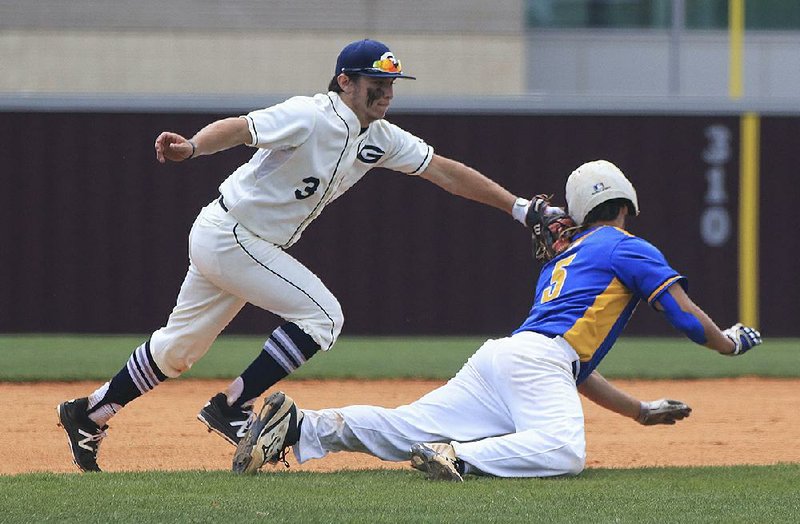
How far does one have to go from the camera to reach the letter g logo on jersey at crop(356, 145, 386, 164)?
5992mm

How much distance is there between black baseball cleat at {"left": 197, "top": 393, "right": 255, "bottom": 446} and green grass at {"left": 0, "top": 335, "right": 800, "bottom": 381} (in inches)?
173

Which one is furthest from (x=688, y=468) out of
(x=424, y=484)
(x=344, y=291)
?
(x=344, y=291)

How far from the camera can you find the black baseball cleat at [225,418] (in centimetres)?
568

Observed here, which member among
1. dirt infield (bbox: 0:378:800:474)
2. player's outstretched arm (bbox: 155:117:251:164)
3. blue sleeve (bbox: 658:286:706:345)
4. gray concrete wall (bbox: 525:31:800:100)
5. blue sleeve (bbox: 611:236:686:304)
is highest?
player's outstretched arm (bbox: 155:117:251:164)

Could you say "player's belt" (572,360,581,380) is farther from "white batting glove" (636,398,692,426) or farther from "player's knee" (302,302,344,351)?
"player's knee" (302,302,344,351)

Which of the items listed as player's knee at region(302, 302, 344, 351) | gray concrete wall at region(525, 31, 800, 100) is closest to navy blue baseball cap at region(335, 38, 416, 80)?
player's knee at region(302, 302, 344, 351)

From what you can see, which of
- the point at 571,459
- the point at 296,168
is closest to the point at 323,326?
the point at 296,168

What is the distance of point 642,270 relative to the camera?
17.4ft

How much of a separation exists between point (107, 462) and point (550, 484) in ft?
7.31

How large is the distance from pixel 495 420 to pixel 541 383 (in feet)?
1.09

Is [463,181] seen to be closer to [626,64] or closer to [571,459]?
[571,459]

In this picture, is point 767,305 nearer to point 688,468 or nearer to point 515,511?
point 688,468

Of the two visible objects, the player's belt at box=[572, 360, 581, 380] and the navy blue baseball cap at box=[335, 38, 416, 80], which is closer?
the player's belt at box=[572, 360, 581, 380]

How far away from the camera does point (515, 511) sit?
4496 mm
